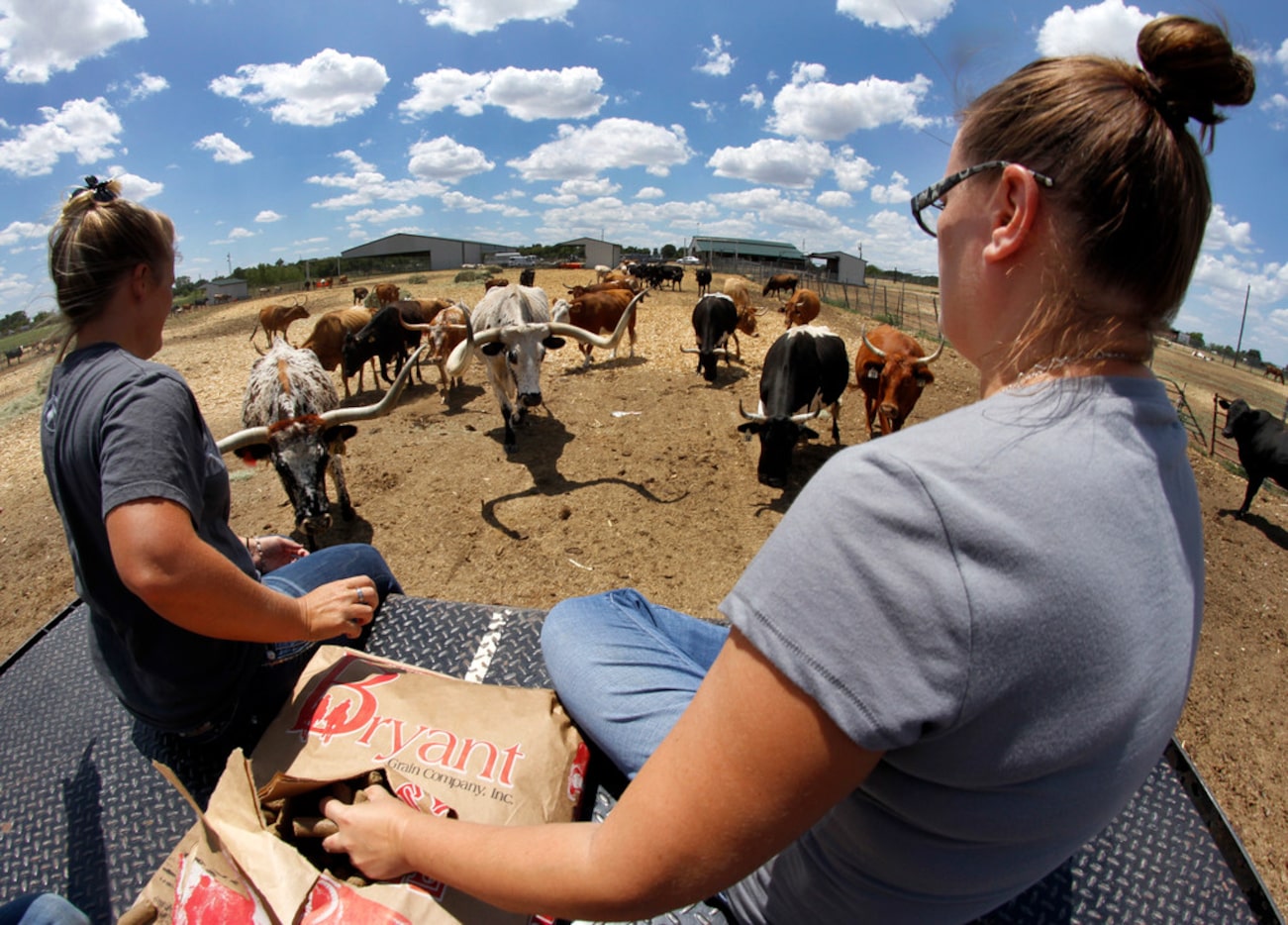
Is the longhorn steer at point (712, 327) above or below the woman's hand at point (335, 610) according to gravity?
above

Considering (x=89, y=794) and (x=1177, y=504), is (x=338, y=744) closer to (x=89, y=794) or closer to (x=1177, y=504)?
(x=89, y=794)

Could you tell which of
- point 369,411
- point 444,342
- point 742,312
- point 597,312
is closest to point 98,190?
point 369,411

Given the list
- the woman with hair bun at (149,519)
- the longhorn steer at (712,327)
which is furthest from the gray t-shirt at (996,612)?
the longhorn steer at (712,327)

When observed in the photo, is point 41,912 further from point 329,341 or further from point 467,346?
point 329,341

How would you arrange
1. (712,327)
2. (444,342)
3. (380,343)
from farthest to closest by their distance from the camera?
(712,327)
(380,343)
(444,342)

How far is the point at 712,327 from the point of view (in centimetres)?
1298

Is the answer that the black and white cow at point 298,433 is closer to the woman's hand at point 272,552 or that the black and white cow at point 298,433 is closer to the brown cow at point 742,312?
the woman's hand at point 272,552

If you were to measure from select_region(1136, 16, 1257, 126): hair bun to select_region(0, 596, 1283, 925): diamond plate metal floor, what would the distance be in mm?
1628

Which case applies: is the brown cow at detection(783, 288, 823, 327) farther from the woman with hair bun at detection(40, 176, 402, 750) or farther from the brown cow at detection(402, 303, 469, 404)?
the woman with hair bun at detection(40, 176, 402, 750)

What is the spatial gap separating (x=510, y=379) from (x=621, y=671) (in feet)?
24.5

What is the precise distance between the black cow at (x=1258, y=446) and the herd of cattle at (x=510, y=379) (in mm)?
15

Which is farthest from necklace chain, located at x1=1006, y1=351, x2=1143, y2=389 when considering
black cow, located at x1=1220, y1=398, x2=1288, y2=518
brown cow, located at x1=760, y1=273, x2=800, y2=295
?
brown cow, located at x1=760, y1=273, x2=800, y2=295

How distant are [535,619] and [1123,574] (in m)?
1.94

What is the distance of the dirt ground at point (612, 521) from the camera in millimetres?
4453
